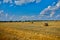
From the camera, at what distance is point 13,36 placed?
895 cm

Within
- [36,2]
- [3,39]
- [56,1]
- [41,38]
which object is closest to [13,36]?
[3,39]

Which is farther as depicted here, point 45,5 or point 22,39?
point 45,5

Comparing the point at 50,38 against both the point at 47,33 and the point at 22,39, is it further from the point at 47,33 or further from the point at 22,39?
the point at 22,39

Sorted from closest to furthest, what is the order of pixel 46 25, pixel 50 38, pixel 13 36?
1. pixel 50 38
2. pixel 13 36
3. pixel 46 25

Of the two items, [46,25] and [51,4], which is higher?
[51,4]

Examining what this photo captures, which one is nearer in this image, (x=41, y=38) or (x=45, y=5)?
(x=41, y=38)

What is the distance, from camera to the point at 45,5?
916 centimetres

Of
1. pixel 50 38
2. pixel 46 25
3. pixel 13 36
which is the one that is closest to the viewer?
pixel 50 38

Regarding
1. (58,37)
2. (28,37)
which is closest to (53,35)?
(58,37)

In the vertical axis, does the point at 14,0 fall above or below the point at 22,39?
above

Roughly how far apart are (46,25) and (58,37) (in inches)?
126

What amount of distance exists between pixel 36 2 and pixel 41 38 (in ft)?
6.42

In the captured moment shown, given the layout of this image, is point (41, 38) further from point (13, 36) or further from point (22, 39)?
point (13, 36)

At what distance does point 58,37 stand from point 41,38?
802 mm
